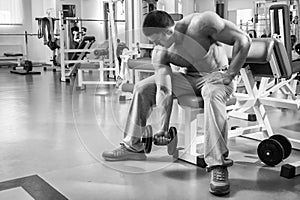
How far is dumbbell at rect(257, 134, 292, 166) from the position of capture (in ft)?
7.30

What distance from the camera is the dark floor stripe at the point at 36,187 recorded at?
6.13ft

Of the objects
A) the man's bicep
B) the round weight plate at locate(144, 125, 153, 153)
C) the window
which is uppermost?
the window

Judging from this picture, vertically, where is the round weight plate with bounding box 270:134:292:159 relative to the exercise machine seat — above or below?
below

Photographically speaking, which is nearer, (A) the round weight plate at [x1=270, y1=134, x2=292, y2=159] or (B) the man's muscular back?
(B) the man's muscular back

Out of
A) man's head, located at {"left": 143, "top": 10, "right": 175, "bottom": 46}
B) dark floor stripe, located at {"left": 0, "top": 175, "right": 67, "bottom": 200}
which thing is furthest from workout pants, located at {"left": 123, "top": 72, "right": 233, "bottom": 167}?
dark floor stripe, located at {"left": 0, "top": 175, "right": 67, "bottom": 200}

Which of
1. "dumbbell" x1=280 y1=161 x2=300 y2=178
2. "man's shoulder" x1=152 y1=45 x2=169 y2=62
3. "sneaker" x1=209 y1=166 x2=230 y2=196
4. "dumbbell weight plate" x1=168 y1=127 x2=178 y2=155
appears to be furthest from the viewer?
"dumbbell weight plate" x1=168 y1=127 x2=178 y2=155

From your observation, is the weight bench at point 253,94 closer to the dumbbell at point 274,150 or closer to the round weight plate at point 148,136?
the round weight plate at point 148,136

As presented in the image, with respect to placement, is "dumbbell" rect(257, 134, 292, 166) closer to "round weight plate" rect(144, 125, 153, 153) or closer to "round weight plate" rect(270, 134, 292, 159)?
"round weight plate" rect(270, 134, 292, 159)

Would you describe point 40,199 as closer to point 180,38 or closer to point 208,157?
point 208,157

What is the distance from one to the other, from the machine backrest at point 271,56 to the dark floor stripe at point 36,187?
147cm

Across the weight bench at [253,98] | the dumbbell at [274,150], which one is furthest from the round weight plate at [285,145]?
the weight bench at [253,98]

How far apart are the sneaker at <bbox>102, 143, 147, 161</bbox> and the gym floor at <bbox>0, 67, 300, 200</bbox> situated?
52mm

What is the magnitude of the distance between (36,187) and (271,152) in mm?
1415

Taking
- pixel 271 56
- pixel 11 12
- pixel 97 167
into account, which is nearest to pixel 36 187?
pixel 97 167
